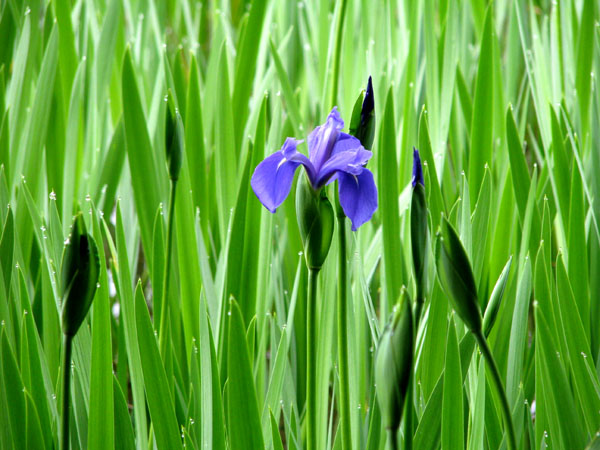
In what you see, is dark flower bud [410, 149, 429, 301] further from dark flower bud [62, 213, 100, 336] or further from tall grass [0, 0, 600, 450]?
dark flower bud [62, 213, 100, 336]

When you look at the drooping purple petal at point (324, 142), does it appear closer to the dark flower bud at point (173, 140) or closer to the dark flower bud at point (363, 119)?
the dark flower bud at point (363, 119)

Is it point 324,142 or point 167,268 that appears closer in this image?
point 324,142

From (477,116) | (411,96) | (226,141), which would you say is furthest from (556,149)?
(226,141)

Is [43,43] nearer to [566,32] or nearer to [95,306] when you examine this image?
[95,306]

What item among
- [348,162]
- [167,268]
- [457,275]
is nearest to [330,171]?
[348,162]

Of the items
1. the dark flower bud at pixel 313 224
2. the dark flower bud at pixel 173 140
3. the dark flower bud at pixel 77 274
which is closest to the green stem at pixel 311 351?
the dark flower bud at pixel 313 224

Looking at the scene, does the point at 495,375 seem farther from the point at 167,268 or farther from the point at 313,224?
the point at 167,268

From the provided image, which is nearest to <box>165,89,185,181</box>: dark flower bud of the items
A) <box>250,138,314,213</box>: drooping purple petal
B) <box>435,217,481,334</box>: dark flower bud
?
<box>250,138,314,213</box>: drooping purple petal
